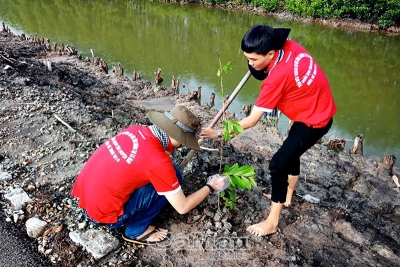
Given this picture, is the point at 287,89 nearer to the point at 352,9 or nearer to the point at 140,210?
the point at 140,210

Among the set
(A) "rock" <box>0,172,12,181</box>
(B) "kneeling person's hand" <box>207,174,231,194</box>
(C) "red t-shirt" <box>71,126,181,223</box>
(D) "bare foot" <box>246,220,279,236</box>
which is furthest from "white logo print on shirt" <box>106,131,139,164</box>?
(A) "rock" <box>0,172,12,181</box>

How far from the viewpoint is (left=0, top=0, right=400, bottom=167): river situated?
26.1 ft

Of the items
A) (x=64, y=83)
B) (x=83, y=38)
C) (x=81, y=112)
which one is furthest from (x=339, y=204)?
(x=83, y=38)

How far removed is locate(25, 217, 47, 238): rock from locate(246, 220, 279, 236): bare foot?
1753mm

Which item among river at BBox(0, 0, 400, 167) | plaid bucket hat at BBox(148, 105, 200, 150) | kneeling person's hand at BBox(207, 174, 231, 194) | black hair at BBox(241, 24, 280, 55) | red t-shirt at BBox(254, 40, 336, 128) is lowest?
river at BBox(0, 0, 400, 167)

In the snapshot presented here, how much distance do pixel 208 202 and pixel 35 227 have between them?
1515 mm

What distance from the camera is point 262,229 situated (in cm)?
287

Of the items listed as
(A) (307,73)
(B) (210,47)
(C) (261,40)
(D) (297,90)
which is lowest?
(B) (210,47)

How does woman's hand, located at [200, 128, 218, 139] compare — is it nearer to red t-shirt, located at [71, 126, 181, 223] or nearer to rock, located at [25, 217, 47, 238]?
red t-shirt, located at [71, 126, 181, 223]

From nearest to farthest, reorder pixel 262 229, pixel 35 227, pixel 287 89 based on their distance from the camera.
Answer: pixel 287 89, pixel 35 227, pixel 262 229

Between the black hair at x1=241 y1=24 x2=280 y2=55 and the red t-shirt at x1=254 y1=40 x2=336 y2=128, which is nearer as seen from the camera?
the black hair at x1=241 y1=24 x2=280 y2=55

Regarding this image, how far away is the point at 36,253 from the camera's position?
2510mm

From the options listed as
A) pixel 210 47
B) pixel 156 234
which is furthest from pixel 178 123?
pixel 210 47

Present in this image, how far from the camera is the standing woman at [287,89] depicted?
2264 mm
